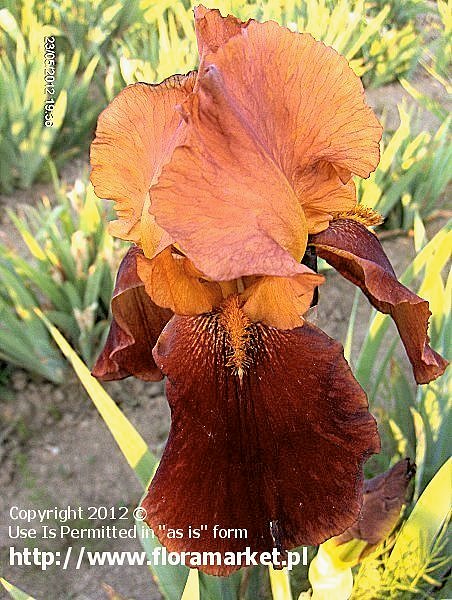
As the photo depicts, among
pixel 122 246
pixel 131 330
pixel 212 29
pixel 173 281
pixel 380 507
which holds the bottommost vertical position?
pixel 122 246

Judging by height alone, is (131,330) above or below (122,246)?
above

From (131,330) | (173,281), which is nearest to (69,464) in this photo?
(131,330)

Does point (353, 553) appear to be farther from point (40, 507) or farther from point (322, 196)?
point (40, 507)

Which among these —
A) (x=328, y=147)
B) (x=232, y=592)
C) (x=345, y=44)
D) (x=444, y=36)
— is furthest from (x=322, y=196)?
(x=444, y=36)

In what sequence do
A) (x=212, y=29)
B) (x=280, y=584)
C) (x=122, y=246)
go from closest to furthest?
(x=212, y=29) < (x=280, y=584) < (x=122, y=246)

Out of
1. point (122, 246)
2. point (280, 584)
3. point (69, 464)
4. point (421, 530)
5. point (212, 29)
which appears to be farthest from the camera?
point (122, 246)

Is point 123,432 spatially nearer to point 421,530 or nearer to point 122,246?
point 421,530
